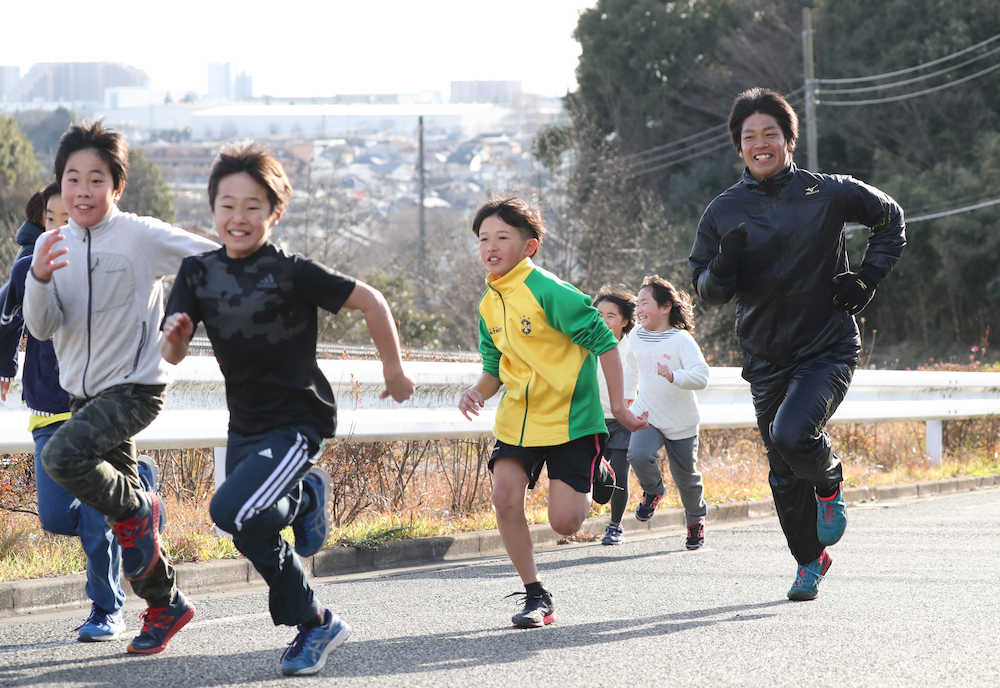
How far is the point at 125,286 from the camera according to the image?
5109 millimetres

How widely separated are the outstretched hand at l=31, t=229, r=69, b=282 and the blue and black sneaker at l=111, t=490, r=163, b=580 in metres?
0.90

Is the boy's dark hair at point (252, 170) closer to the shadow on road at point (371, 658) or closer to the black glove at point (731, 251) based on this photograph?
the shadow on road at point (371, 658)

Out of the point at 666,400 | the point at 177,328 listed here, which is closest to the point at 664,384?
the point at 666,400

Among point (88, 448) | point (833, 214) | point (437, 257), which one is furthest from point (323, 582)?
point (437, 257)

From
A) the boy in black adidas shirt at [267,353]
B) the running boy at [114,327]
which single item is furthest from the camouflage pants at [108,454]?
the boy in black adidas shirt at [267,353]

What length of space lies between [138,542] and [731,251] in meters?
2.62

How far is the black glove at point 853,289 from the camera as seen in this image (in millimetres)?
5887

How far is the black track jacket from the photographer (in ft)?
19.6

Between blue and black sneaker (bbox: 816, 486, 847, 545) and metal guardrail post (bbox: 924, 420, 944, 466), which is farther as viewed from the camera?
metal guardrail post (bbox: 924, 420, 944, 466)

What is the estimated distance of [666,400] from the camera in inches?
340

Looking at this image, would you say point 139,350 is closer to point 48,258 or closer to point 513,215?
point 48,258

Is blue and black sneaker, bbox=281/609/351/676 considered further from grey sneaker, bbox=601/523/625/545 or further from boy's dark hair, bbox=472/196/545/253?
grey sneaker, bbox=601/523/625/545

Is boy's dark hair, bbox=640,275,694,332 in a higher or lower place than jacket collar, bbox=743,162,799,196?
lower

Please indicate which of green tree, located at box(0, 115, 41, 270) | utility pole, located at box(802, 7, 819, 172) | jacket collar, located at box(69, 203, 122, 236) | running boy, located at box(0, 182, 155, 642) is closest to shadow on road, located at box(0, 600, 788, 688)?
running boy, located at box(0, 182, 155, 642)
